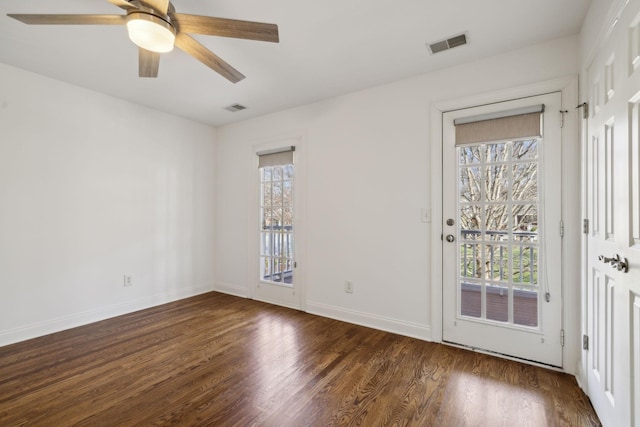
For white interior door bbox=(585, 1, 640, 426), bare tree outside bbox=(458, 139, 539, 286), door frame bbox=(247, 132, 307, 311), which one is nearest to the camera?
white interior door bbox=(585, 1, 640, 426)

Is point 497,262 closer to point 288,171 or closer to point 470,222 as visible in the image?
point 470,222

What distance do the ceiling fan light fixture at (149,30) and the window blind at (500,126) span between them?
2379mm

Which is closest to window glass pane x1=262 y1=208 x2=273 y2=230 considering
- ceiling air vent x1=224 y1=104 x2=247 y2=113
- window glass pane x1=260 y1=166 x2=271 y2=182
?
window glass pane x1=260 y1=166 x2=271 y2=182

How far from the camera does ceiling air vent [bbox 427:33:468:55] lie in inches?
93.3

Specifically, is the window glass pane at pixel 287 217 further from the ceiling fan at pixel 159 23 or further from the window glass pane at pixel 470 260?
the ceiling fan at pixel 159 23

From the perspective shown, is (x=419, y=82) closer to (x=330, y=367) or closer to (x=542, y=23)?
(x=542, y=23)

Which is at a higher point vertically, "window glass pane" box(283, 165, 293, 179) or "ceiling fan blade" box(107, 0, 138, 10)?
"ceiling fan blade" box(107, 0, 138, 10)

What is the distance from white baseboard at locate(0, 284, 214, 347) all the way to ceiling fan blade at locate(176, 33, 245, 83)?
10.0 ft

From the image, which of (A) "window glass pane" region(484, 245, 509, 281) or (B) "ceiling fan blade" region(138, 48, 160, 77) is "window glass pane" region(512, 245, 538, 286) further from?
(B) "ceiling fan blade" region(138, 48, 160, 77)

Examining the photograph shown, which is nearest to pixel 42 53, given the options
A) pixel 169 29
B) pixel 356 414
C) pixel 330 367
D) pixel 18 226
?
pixel 18 226

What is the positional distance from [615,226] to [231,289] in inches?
169

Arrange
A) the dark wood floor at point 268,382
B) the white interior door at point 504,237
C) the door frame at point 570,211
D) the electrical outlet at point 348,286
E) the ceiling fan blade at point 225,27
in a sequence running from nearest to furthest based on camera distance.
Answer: the ceiling fan blade at point 225,27, the dark wood floor at point 268,382, the door frame at point 570,211, the white interior door at point 504,237, the electrical outlet at point 348,286

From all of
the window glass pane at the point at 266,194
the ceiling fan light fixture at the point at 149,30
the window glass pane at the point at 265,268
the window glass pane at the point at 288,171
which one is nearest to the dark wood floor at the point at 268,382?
the window glass pane at the point at 265,268

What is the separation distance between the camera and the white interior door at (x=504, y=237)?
2.37 meters
